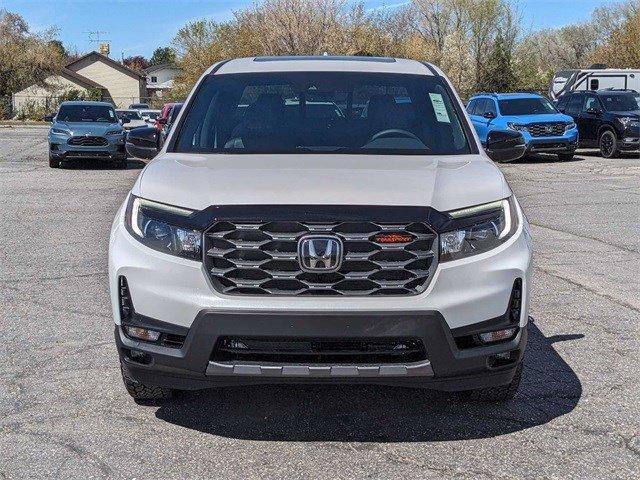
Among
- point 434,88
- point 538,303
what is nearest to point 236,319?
point 434,88

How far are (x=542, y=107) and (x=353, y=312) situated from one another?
21943 millimetres

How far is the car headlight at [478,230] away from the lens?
4.05m

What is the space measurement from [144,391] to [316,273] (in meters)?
1.23

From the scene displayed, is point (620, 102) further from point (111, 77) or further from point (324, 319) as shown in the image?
point (111, 77)

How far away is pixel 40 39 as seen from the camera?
84.3 metres

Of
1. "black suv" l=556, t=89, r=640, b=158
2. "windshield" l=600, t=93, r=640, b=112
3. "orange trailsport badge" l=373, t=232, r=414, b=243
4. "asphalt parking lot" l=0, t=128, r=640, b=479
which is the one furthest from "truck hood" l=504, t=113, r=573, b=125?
"orange trailsport badge" l=373, t=232, r=414, b=243

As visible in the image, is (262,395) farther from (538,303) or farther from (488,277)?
(538,303)

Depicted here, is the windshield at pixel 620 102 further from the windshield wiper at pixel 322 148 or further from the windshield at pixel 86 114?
the windshield wiper at pixel 322 148

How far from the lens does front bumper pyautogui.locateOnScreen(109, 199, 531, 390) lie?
12.8 feet

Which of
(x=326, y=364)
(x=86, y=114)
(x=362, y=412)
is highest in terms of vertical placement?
(x=86, y=114)

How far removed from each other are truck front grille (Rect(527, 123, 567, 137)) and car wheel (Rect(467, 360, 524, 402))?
19.8 metres

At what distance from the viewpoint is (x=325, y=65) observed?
19.4 feet

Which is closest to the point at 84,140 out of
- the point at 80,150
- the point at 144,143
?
the point at 80,150

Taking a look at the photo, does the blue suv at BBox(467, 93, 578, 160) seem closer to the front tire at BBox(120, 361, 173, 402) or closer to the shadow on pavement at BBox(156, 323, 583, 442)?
the shadow on pavement at BBox(156, 323, 583, 442)
